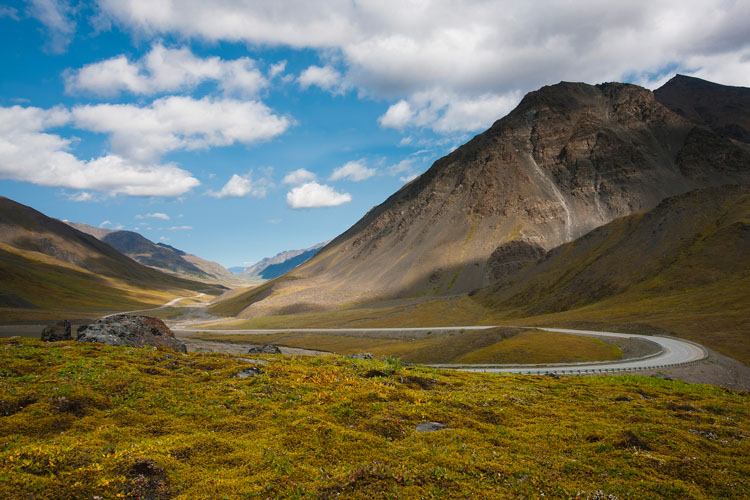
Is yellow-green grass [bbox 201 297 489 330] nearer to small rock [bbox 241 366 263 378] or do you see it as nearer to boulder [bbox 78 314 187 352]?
boulder [bbox 78 314 187 352]

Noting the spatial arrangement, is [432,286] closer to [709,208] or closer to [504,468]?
[709,208]

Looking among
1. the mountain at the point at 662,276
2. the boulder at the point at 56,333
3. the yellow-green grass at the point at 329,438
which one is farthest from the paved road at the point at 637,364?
the boulder at the point at 56,333

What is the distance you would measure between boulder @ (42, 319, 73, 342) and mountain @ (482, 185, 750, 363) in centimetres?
7083

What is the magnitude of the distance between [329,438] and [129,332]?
29.1m

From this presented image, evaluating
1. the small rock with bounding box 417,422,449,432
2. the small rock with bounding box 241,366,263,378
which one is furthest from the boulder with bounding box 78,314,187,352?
the small rock with bounding box 417,422,449,432

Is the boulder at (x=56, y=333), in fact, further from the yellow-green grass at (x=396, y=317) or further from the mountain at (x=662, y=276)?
the yellow-green grass at (x=396, y=317)

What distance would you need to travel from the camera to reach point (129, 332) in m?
34.1

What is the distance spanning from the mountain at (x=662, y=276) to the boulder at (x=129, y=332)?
6367 centimetres

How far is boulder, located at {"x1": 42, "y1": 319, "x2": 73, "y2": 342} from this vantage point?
105ft

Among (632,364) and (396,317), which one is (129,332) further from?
(396,317)

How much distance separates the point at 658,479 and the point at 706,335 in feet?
194

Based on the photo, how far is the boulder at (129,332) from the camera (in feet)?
105

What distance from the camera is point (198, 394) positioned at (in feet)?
58.3

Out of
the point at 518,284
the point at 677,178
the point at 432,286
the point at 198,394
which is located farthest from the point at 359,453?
the point at 677,178
